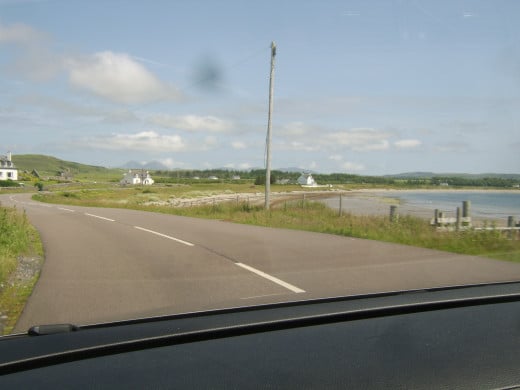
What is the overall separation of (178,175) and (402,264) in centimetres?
15702

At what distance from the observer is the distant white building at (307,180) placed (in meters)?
135

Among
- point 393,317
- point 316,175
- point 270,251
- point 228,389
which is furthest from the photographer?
point 316,175

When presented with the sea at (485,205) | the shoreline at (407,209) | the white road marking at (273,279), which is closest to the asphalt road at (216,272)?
the white road marking at (273,279)

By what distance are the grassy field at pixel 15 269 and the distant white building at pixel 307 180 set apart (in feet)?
400

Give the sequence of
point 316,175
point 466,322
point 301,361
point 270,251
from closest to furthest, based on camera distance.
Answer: point 301,361 < point 466,322 < point 270,251 < point 316,175

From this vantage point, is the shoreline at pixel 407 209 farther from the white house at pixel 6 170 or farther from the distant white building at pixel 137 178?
the white house at pixel 6 170

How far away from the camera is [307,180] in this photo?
5379 inches

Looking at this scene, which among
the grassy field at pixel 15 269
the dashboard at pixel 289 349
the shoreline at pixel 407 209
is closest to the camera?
the dashboard at pixel 289 349

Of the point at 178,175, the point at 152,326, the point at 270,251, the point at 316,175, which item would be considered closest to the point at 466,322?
the point at 152,326

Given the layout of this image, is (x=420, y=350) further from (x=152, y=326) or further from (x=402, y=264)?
(x=402, y=264)

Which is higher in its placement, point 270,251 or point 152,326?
point 152,326

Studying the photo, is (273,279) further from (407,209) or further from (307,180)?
(307,180)

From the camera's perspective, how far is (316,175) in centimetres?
15088

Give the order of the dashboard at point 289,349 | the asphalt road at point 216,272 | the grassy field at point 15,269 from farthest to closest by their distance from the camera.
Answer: the grassy field at point 15,269, the asphalt road at point 216,272, the dashboard at point 289,349
